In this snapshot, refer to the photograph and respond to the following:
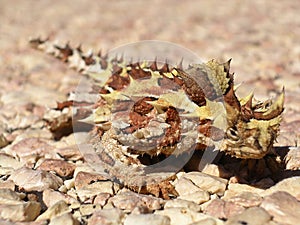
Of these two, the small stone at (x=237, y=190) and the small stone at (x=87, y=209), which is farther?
the small stone at (x=237, y=190)

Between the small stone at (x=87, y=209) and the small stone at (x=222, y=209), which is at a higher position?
the small stone at (x=222, y=209)

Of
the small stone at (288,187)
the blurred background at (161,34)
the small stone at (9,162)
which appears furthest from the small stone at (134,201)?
the blurred background at (161,34)

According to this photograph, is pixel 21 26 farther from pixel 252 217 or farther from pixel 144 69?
pixel 252 217

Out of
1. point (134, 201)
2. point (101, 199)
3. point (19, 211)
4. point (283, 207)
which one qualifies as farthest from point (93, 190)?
point (283, 207)

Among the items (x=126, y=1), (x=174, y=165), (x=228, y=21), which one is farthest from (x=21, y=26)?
(x=174, y=165)

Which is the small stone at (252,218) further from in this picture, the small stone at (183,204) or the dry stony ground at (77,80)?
the small stone at (183,204)

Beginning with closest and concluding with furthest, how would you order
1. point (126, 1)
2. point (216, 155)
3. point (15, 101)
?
point (216, 155)
point (15, 101)
point (126, 1)

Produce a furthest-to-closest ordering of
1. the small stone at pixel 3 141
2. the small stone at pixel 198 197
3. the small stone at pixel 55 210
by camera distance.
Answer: the small stone at pixel 3 141, the small stone at pixel 198 197, the small stone at pixel 55 210

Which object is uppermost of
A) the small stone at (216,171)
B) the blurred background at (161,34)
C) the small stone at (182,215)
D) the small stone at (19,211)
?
the blurred background at (161,34)
